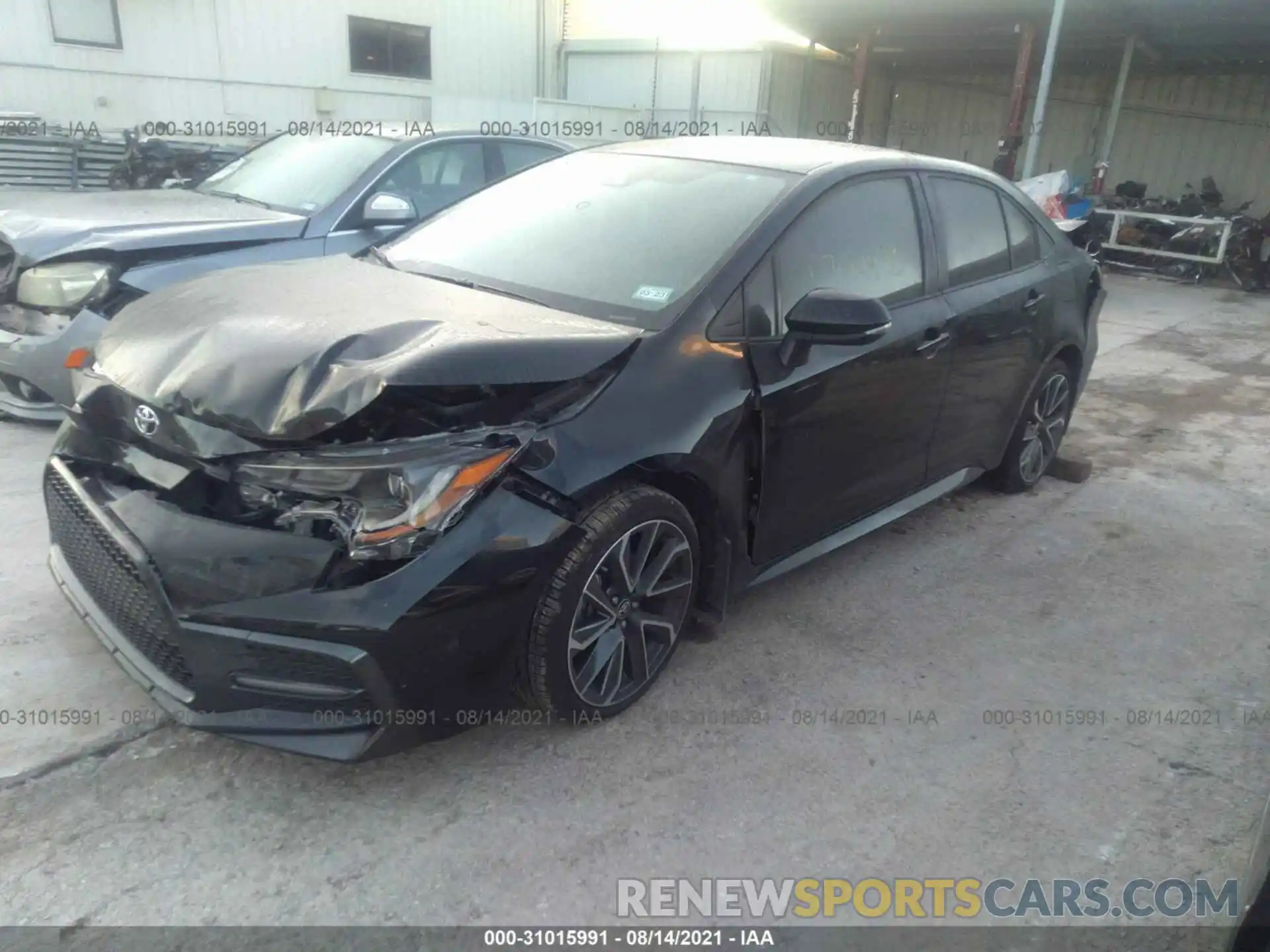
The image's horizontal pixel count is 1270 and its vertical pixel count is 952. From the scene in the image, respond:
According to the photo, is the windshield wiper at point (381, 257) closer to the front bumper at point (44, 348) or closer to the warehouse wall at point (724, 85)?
the front bumper at point (44, 348)

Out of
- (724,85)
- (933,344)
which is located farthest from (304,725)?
(724,85)

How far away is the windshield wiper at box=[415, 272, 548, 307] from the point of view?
3.01 meters

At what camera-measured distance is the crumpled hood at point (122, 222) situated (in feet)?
14.5

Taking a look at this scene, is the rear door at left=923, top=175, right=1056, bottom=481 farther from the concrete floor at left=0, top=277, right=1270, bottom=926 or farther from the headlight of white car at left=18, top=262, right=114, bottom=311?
the headlight of white car at left=18, top=262, right=114, bottom=311

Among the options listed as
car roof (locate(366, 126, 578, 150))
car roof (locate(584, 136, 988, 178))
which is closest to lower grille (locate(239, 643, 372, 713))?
car roof (locate(584, 136, 988, 178))

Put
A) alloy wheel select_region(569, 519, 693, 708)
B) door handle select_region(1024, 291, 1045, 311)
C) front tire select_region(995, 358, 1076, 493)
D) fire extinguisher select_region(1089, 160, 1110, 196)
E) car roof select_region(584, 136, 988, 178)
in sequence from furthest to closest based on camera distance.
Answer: fire extinguisher select_region(1089, 160, 1110, 196) < front tire select_region(995, 358, 1076, 493) < door handle select_region(1024, 291, 1045, 311) < car roof select_region(584, 136, 988, 178) < alloy wheel select_region(569, 519, 693, 708)

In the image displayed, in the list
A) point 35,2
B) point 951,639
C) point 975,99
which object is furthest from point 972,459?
point 975,99

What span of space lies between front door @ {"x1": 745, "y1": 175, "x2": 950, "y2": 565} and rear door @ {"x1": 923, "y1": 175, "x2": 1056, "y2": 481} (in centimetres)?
14

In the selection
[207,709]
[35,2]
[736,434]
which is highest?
[35,2]

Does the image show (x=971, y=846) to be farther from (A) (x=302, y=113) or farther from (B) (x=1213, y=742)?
(A) (x=302, y=113)

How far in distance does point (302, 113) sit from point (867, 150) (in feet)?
43.4

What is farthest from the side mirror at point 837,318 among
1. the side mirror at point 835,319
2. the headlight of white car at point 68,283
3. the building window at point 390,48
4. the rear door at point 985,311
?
the building window at point 390,48

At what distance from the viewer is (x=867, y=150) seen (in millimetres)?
3740

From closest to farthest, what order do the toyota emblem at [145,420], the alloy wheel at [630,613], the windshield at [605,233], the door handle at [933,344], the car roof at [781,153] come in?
the toyota emblem at [145,420]
the alloy wheel at [630,613]
the windshield at [605,233]
the car roof at [781,153]
the door handle at [933,344]
